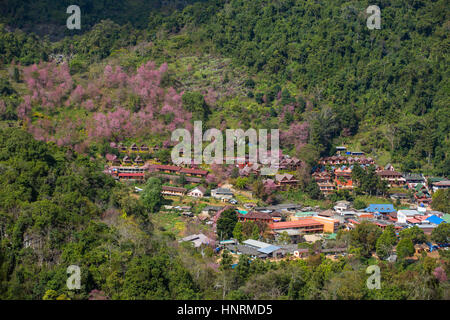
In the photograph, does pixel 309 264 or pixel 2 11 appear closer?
pixel 309 264

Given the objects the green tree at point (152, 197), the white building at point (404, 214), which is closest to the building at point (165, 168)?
the green tree at point (152, 197)

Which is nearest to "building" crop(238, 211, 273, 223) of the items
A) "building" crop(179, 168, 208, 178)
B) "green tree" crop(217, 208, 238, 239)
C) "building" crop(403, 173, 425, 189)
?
"green tree" crop(217, 208, 238, 239)

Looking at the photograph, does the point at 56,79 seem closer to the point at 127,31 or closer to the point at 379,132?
the point at 127,31

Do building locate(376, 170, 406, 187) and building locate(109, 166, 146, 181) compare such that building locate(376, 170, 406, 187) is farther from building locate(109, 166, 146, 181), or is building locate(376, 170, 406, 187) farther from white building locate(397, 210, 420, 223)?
building locate(109, 166, 146, 181)

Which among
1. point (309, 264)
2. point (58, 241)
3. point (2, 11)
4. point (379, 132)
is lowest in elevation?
point (309, 264)

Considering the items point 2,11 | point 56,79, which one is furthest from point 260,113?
point 2,11

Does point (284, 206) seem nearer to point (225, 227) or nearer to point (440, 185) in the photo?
point (225, 227)

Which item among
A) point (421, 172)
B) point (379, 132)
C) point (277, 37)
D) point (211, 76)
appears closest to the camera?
point (421, 172)

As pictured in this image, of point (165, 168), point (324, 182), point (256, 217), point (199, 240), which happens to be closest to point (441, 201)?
point (324, 182)
